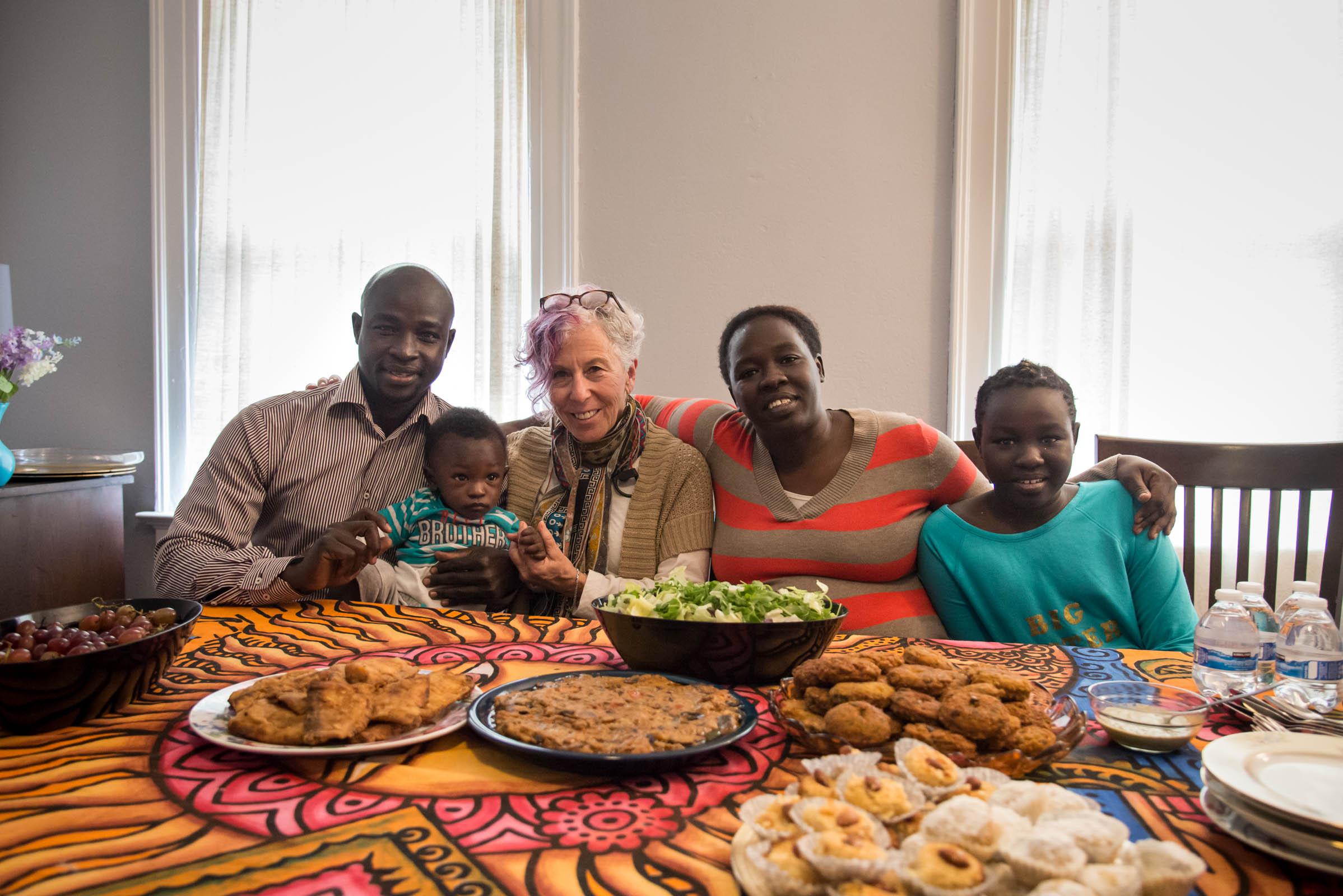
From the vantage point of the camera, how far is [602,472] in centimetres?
214

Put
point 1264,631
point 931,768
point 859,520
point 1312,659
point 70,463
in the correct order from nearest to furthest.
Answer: point 931,768 → point 1312,659 → point 1264,631 → point 859,520 → point 70,463

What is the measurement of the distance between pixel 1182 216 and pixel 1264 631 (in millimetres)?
2459

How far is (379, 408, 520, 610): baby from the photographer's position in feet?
6.84

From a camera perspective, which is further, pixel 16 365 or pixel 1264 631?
pixel 16 365

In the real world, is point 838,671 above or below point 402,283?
below

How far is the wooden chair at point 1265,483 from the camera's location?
205 centimetres

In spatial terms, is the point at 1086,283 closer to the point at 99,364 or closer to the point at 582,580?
the point at 582,580

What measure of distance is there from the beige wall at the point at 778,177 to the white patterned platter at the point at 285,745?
8.62 ft

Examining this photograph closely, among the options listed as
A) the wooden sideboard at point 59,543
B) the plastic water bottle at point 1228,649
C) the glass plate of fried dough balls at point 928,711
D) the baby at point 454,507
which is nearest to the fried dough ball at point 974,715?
the glass plate of fried dough balls at point 928,711

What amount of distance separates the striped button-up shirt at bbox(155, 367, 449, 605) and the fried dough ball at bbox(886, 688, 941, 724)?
151cm

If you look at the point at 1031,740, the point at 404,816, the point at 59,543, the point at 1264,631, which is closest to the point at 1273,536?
the point at 1264,631

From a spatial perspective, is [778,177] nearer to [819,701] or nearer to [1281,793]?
[819,701]

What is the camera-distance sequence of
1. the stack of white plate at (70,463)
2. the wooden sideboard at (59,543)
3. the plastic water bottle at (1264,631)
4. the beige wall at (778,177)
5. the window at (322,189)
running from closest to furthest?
the plastic water bottle at (1264,631) → the wooden sideboard at (59,543) → the stack of white plate at (70,463) → the beige wall at (778,177) → the window at (322,189)

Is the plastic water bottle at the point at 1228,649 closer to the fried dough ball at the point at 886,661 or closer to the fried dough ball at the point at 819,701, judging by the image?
→ the fried dough ball at the point at 886,661
